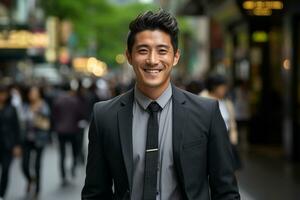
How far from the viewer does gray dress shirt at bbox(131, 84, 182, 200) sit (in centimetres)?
353

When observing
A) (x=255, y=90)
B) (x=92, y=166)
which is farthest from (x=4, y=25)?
(x=92, y=166)

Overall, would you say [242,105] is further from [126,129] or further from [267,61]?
[126,129]

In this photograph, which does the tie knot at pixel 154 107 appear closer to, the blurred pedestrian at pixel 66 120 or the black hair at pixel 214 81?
the black hair at pixel 214 81

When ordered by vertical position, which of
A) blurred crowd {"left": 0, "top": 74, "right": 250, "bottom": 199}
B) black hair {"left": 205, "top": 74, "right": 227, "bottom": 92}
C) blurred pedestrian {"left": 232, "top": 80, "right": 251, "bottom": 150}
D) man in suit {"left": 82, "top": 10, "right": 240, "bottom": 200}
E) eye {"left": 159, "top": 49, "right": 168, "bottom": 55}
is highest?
eye {"left": 159, "top": 49, "right": 168, "bottom": 55}

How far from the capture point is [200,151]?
11.7 feet

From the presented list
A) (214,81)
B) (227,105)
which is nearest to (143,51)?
(214,81)

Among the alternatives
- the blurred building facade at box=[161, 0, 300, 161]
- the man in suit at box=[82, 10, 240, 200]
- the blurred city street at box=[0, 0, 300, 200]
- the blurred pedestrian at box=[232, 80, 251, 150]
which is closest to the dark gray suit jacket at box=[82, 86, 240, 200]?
the man in suit at box=[82, 10, 240, 200]

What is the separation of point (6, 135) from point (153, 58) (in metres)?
7.61

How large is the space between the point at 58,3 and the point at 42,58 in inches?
140

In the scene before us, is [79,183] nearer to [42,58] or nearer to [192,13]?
[192,13]

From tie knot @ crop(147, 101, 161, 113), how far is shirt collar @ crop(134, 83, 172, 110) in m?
0.01

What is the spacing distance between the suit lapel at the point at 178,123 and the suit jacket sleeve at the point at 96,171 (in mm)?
380

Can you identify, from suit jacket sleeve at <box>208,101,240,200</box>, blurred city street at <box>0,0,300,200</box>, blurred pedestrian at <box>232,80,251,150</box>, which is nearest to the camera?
suit jacket sleeve at <box>208,101,240,200</box>

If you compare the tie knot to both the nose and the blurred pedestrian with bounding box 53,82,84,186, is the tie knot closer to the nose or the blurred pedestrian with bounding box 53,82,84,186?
the nose
